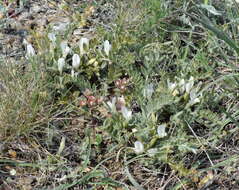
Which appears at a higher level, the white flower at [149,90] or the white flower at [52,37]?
the white flower at [52,37]

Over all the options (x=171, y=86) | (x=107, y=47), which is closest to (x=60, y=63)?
(x=107, y=47)

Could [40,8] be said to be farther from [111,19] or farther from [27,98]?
[27,98]

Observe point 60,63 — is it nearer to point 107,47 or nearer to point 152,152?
point 107,47

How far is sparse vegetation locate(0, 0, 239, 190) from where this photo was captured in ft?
5.95

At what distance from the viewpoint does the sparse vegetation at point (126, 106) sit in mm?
1814

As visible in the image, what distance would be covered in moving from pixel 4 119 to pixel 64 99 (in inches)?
12.1

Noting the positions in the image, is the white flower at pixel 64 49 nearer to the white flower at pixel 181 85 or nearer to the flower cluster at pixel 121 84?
the flower cluster at pixel 121 84

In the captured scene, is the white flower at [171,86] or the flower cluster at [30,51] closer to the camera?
the white flower at [171,86]

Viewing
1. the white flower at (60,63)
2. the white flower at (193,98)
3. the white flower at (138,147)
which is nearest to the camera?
the white flower at (138,147)

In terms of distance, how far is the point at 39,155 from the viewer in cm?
186

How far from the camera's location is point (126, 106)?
198 cm

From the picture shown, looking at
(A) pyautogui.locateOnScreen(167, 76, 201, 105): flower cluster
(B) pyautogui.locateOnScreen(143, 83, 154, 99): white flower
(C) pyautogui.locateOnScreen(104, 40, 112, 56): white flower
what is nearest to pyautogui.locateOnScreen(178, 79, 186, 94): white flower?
(A) pyautogui.locateOnScreen(167, 76, 201, 105): flower cluster

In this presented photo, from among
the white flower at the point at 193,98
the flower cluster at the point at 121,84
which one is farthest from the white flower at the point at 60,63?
the white flower at the point at 193,98

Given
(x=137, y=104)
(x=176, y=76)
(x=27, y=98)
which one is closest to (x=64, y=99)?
(x=27, y=98)
